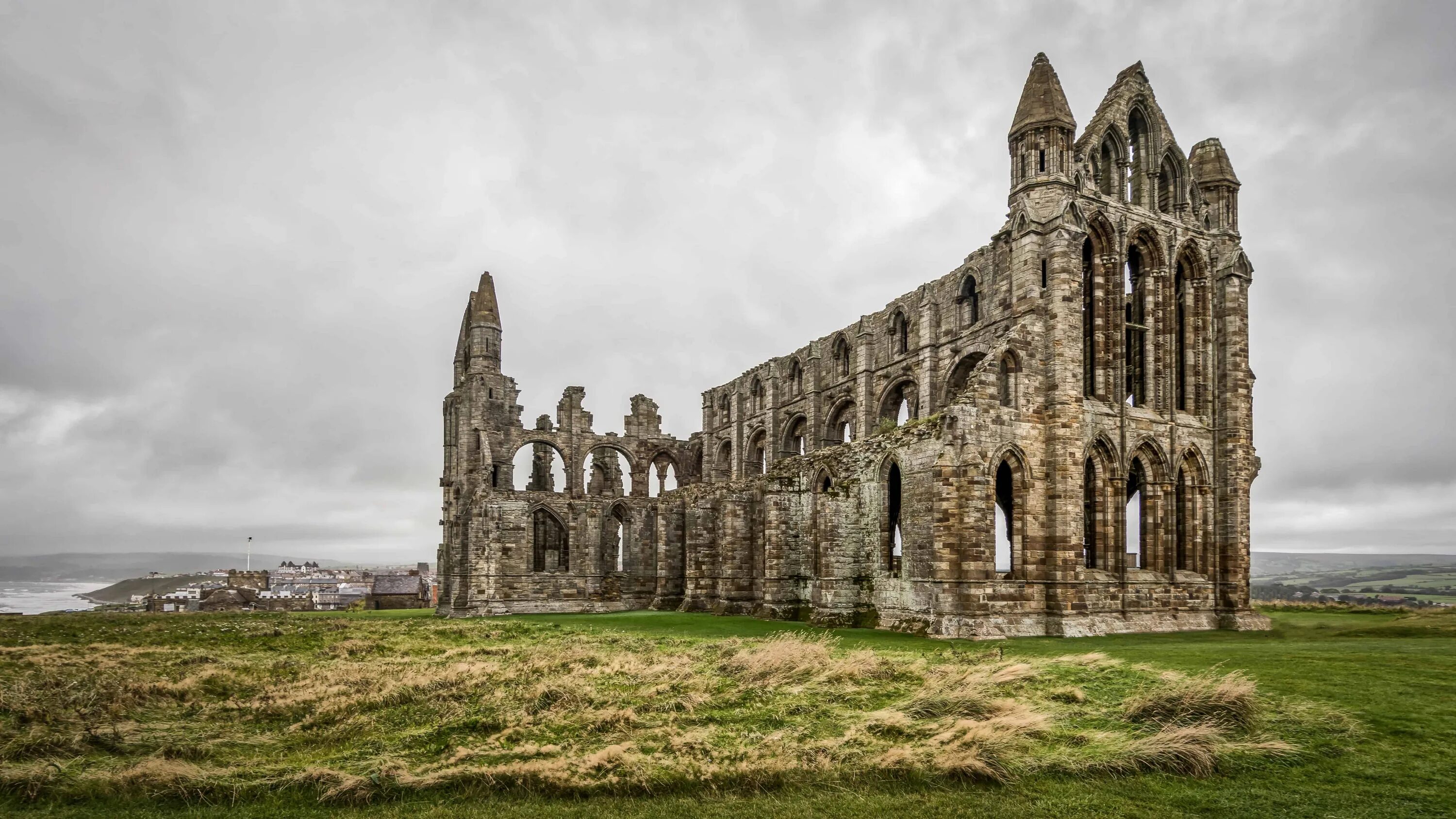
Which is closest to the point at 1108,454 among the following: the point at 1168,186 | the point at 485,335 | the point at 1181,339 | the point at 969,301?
the point at 1181,339

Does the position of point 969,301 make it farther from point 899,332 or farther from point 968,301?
point 899,332

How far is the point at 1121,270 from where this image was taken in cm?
2541

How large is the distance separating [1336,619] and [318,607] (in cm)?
4559

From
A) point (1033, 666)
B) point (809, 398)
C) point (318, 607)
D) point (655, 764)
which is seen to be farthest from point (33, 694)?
point (318, 607)

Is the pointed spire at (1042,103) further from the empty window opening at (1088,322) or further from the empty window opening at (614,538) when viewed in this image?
the empty window opening at (614,538)

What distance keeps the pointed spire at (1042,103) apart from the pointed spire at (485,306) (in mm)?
27106

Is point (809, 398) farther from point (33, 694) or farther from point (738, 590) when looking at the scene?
point (33, 694)

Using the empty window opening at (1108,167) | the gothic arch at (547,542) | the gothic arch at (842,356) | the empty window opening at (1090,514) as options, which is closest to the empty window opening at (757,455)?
the gothic arch at (842,356)

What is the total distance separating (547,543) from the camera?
158ft

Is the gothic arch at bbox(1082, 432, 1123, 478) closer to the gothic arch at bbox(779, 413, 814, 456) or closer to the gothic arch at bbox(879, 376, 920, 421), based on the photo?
the gothic arch at bbox(879, 376, 920, 421)

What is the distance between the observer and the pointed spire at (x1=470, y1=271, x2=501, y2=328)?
143 ft

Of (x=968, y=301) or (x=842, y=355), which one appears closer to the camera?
(x=968, y=301)

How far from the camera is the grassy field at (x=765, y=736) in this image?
7.20 m

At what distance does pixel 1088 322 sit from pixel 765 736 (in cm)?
1959
